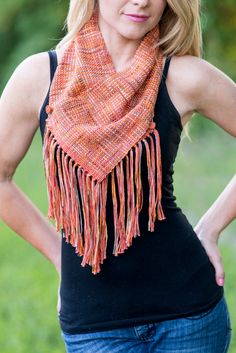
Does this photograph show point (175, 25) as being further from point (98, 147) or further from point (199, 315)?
point (199, 315)

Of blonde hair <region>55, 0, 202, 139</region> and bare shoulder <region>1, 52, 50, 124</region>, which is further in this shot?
blonde hair <region>55, 0, 202, 139</region>

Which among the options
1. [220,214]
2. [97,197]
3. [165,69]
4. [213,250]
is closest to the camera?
[97,197]

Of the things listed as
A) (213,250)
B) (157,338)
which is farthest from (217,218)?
(157,338)

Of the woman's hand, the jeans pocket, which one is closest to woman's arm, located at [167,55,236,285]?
the woman's hand

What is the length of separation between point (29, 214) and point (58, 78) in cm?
51

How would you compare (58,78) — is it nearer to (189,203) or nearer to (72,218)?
→ (72,218)

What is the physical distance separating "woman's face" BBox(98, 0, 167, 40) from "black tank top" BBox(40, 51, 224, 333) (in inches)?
7.3

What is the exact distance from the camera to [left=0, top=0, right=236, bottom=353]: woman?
3.01 meters

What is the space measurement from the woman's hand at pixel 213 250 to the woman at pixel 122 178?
0.17ft

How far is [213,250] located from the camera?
10.6 ft

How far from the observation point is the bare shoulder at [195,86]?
9.94 feet

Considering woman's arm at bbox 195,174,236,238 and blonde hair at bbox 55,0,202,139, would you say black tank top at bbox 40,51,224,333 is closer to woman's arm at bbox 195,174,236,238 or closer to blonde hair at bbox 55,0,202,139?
blonde hair at bbox 55,0,202,139

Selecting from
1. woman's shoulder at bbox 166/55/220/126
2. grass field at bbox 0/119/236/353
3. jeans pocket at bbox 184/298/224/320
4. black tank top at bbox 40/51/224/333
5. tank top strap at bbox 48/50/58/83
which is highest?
tank top strap at bbox 48/50/58/83

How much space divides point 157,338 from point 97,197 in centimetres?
48
